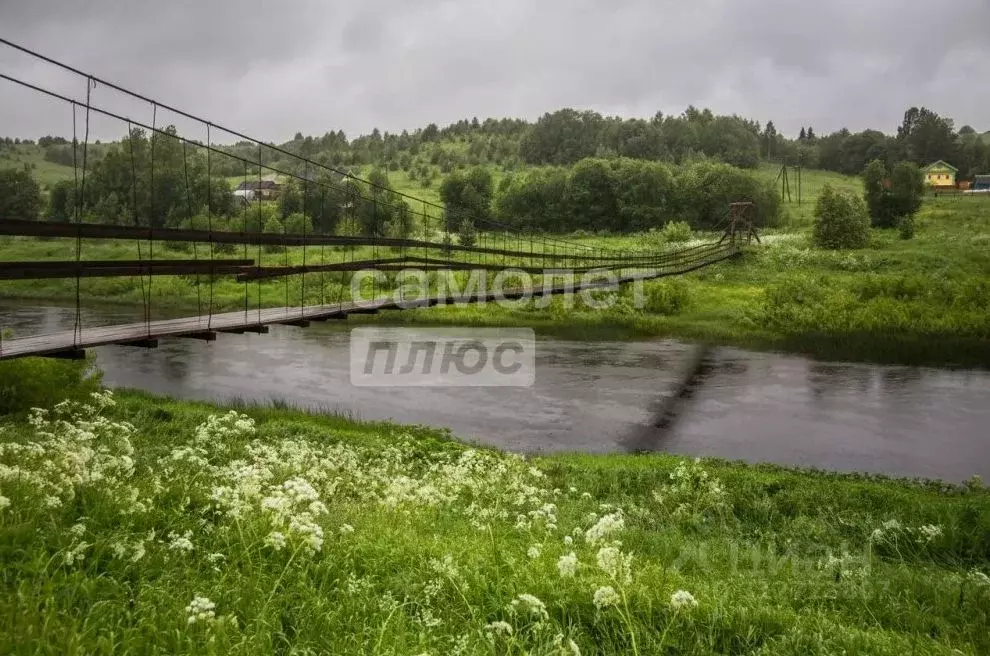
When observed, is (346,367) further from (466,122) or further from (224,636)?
(466,122)

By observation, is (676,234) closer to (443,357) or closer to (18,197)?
(443,357)

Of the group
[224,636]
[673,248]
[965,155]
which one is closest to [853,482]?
[224,636]

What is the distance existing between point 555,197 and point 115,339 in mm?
58931

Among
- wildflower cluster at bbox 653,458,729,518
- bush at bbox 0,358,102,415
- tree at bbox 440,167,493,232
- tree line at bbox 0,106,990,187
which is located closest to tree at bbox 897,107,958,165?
tree line at bbox 0,106,990,187

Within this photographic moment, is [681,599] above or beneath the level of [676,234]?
beneath

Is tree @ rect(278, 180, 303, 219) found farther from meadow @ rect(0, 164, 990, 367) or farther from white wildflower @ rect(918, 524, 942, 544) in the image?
white wildflower @ rect(918, 524, 942, 544)

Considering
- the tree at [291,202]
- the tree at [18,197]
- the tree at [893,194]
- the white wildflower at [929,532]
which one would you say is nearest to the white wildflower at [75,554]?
the white wildflower at [929,532]

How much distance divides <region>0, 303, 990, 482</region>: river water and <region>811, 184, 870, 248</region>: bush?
69.1 feet

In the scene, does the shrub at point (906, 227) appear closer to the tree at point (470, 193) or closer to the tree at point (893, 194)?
the tree at point (893, 194)

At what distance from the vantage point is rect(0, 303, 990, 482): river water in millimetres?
15016

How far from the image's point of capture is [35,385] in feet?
44.7

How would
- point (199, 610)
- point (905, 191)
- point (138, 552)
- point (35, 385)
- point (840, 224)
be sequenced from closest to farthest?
point (199, 610) → point (138, 552) → point (35, 385) → point (840, 224) → point (905, 191)

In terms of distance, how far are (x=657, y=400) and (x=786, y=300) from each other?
639 inches

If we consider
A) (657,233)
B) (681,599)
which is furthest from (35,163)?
(681,599)
